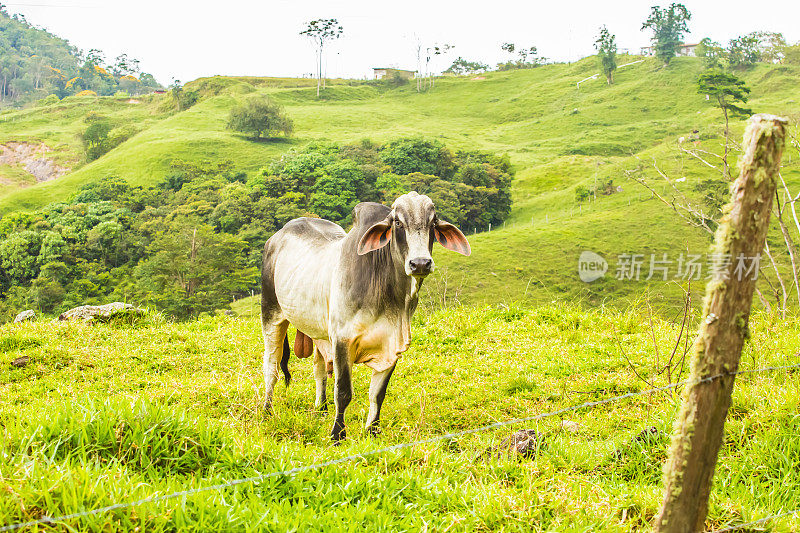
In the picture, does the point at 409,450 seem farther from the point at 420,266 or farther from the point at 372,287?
the point at 372,287

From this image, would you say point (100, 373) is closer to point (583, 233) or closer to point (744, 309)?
point (744, 309)

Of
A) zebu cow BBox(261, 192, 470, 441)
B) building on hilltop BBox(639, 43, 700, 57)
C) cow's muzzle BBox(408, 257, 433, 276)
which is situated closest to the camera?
cow's muzzle BBox(408, 257, 433, 276)

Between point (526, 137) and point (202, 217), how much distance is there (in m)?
41.4

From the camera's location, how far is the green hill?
40.6m

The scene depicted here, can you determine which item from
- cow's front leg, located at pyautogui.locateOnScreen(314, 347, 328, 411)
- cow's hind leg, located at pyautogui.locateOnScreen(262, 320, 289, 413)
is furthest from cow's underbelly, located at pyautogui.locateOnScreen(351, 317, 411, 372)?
cow's hind leg, located at pyautogui.locateOnScreen(262, 320, 289, 413)

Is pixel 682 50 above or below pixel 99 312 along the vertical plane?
above

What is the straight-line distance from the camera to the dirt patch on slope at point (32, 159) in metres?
74.6

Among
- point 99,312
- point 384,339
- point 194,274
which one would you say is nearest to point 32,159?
point 194,274

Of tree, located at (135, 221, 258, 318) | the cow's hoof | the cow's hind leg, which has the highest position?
the cow's hind leg

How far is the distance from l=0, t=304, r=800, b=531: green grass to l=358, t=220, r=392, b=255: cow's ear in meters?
Result: 1.33

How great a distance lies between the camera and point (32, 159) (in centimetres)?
7731

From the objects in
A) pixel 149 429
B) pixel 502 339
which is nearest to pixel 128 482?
pixel 149 429

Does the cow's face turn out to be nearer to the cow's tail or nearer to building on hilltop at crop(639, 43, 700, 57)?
the cow's tail

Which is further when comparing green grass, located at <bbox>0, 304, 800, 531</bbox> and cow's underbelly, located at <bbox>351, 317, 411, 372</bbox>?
cow's underbelly, located at <bbox>351, 317, 411, 372</bbox>
